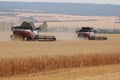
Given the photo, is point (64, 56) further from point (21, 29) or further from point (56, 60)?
point (21, 29)

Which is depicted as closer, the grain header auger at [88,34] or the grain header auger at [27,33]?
the grain header auger at [27,33]

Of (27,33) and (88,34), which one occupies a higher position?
(27,33)

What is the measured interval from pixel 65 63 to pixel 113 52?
644cm

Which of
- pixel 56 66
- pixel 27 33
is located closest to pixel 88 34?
pixel 27 33

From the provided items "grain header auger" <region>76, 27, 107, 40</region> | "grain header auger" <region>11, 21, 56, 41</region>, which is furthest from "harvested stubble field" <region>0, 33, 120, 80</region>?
"grain header auger" <region>76, 27, 107, 40</region>

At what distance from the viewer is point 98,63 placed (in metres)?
28.3

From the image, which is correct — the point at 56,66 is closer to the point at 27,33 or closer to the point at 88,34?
the point at 27,33

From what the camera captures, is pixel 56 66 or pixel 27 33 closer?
→ pixel 56 66

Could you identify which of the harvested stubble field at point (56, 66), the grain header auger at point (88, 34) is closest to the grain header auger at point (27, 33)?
the grain header auger at point (88, 34)

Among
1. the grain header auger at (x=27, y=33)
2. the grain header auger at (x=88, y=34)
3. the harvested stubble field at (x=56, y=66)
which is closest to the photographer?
the harvested stubble field at (x=56, y=66)

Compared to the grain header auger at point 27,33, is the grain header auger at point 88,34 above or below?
below

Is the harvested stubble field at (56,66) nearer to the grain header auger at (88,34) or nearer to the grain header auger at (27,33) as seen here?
the grain header auger at (27,33)

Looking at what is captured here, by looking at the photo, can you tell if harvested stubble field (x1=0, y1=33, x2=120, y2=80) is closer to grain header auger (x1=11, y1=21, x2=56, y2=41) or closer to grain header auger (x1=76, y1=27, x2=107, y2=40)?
grain header auger (x1=11, y1=21, x2=56, y2=41)

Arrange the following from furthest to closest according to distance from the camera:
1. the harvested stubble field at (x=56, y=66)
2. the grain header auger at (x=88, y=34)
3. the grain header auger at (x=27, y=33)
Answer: the grain header auger at (x=88, y=34) → the grain header auger at (x=27, y=33) → the harvested stubble field at (x=56, y=66)
